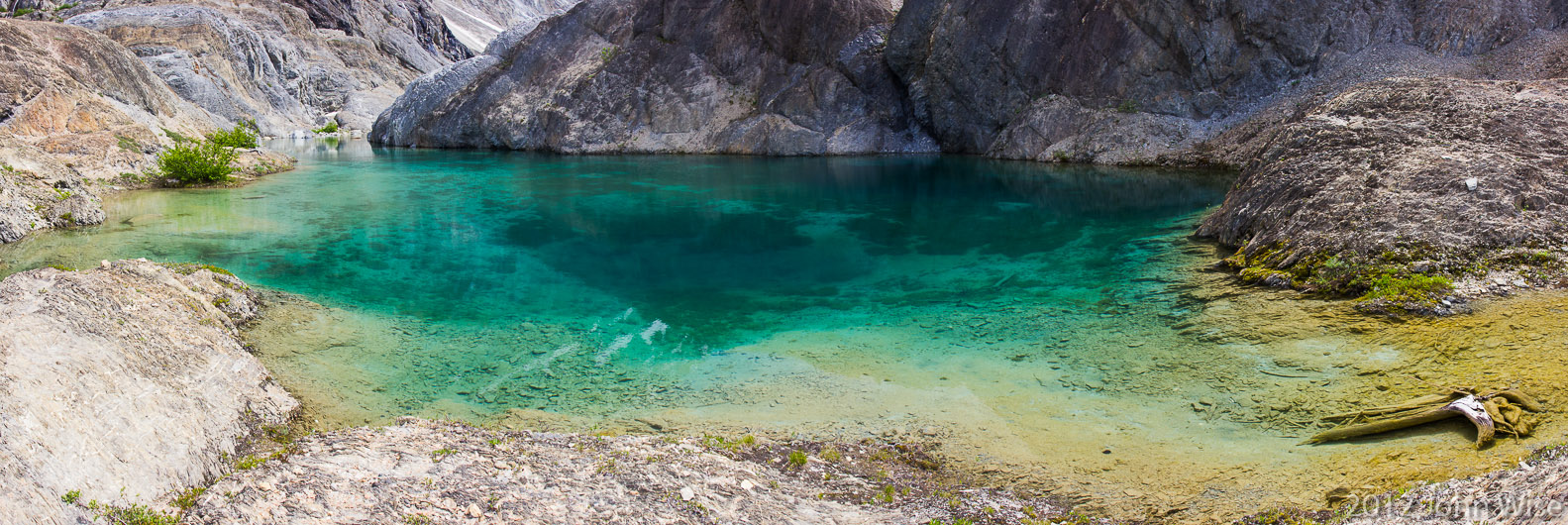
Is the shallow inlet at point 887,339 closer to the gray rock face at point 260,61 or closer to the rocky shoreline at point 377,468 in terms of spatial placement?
the rocky shoreline at point 377,468

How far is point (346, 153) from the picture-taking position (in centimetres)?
4994

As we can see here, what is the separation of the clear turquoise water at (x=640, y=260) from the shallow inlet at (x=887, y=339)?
0.08m

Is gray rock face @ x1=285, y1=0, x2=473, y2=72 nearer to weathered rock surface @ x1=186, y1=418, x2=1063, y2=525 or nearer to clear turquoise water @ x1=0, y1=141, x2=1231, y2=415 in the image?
clear turquoise water @ x1=0, y1=141, x2=1231, y2=415

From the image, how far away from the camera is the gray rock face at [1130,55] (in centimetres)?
3231

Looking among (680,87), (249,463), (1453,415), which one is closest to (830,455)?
(249,463)

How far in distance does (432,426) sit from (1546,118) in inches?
619

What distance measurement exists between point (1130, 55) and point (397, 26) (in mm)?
109137

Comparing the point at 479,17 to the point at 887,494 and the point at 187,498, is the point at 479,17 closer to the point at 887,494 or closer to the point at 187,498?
the point at 187,498

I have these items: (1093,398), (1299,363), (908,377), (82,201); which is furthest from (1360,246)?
(82,201)

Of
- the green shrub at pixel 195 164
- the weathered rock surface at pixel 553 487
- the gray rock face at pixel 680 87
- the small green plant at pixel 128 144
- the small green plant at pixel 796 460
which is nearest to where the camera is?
the weathered rock surface at pixel 553 487

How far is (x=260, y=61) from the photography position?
7750cm

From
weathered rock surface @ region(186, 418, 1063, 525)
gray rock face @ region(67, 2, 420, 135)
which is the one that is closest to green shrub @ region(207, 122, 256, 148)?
weathered rock surface @ region(186, 418, 1063, 525)

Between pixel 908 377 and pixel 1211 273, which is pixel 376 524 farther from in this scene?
pixel 1211 273

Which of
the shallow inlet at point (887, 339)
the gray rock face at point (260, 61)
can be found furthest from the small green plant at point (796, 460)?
the gray rock face at point (260, 61)
